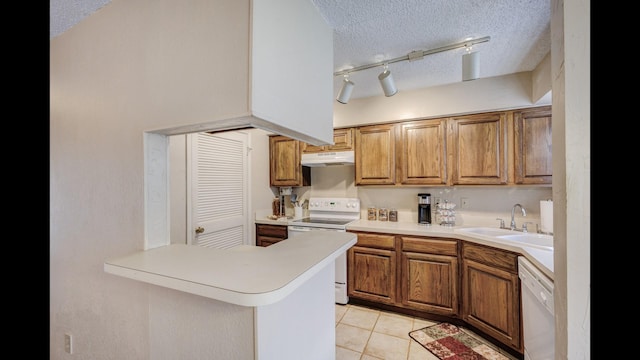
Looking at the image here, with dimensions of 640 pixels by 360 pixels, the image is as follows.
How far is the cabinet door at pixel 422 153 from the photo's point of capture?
249 cm

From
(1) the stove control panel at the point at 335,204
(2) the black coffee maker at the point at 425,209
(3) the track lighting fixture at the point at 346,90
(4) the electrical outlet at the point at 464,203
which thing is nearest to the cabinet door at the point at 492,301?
(2) the black coffee maker at the point at 425,209

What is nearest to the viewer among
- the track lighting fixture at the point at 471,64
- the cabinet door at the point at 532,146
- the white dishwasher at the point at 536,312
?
the white dishwasher at the point at 536,312

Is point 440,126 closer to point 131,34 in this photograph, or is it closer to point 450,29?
point 450,29

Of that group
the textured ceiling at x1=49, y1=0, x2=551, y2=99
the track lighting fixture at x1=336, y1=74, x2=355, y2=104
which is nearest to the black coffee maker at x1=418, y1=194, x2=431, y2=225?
the textured ceiling at x1=49, y1=0, x2=551, y2=99

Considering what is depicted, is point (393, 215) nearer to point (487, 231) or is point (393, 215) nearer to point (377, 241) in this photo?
point (377, 241)

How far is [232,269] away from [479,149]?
250cm

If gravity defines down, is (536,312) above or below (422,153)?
below

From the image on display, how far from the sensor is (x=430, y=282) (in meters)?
2.30

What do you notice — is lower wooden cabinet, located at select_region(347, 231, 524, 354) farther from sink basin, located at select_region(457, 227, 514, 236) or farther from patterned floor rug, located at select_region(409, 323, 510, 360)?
sink basin, located at select_region(457, 227, 514, 236)

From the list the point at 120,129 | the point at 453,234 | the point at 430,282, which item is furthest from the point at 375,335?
the point at 120,129

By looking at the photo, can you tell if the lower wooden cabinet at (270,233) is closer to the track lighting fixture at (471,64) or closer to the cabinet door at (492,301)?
the cabinet door at (492,301)

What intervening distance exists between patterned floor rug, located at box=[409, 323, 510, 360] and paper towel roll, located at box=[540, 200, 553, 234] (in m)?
1.13

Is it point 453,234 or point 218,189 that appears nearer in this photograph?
point 453,234
